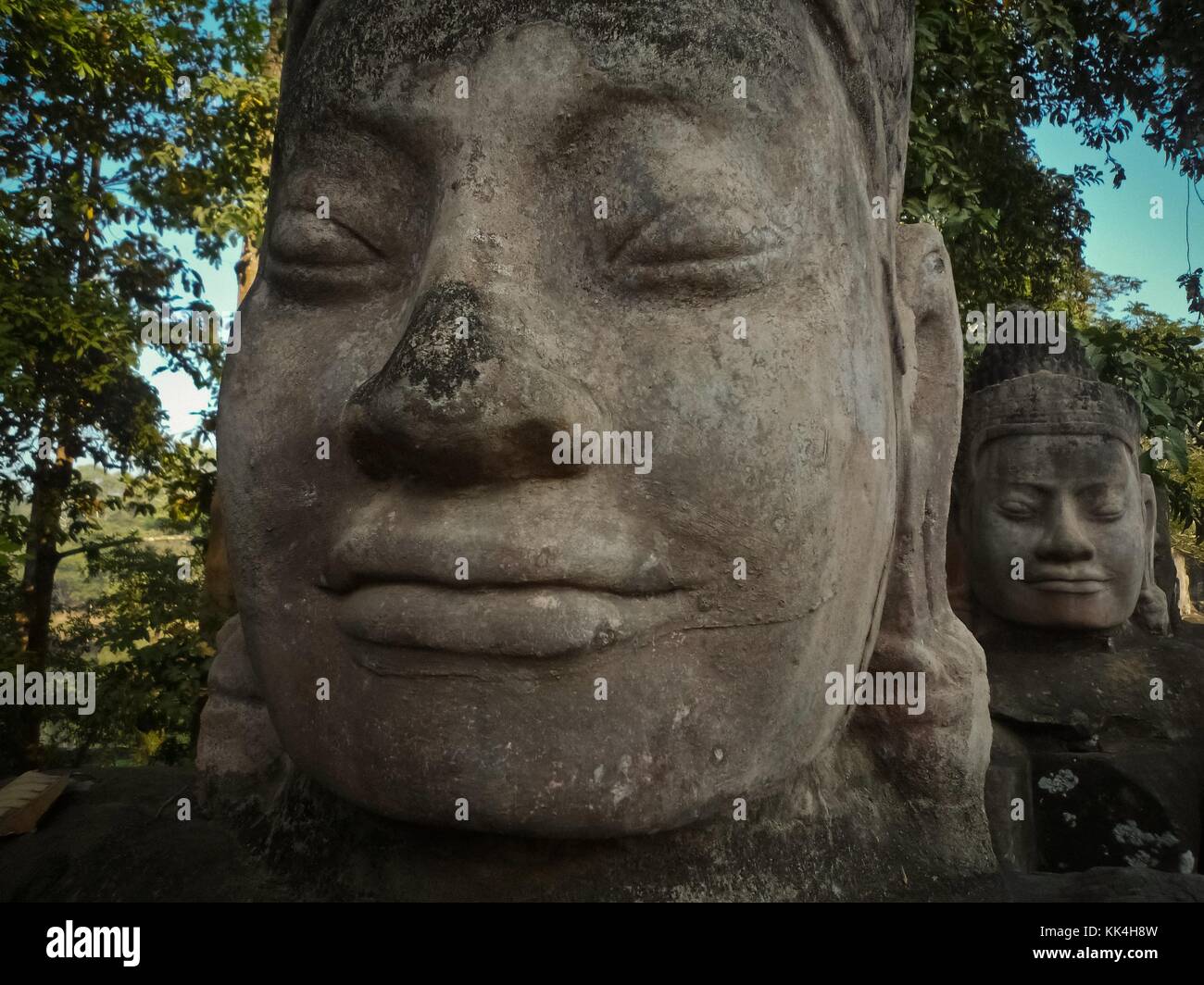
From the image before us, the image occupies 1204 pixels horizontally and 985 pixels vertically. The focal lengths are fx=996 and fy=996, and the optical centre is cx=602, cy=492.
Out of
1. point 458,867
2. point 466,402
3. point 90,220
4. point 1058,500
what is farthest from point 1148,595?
point 90,220

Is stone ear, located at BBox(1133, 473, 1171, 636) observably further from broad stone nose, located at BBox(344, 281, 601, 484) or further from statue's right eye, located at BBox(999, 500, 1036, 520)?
broad stone nose, located at BBox(344, 281, 601, 484)

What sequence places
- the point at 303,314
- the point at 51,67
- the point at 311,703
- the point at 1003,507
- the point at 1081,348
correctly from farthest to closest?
the point at 51,67 → the point at 1081,348 → the point at 1003,507 → the point at 303,314 → the point at 311,703

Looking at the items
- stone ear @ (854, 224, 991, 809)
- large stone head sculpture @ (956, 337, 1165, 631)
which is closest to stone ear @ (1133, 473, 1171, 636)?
large stone head sculpture @ (956, 337, 1165, 631)

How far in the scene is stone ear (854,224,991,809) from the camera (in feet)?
6.36

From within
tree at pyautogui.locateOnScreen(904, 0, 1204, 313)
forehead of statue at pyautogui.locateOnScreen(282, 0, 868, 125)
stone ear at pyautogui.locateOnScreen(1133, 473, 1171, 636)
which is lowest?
stone ear at pyautogui.locateOnScreen(1133, 473, 1171, 636)

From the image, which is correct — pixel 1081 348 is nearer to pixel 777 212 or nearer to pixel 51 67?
pixel 777 212

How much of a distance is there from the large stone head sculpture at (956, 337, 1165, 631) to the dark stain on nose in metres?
2.91

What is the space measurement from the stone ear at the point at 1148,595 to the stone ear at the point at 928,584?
90.6 inches

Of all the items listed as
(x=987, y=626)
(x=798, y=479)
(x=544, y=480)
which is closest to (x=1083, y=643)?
(x=987, y=626)

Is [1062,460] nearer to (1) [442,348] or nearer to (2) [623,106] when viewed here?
(2) [623,106]

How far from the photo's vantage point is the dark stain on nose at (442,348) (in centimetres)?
140

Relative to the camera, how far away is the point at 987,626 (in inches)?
156

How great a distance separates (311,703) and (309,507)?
1.02ft

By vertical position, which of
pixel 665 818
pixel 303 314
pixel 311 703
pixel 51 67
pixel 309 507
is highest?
pixel 51 67
